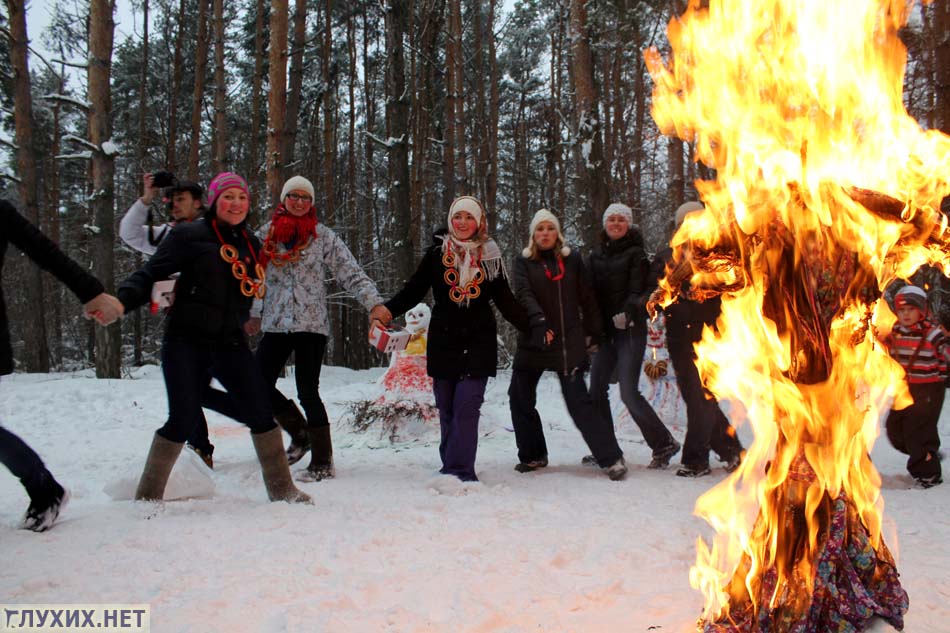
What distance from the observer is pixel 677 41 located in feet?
8.33

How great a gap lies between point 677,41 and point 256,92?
618 inches

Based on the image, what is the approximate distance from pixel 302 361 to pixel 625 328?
8.62 feet

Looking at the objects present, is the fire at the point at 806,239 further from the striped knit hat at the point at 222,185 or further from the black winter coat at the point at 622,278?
the black winter coat at the point at 622,278

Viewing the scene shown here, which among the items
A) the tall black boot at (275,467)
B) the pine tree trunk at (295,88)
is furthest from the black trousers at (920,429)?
the pine tree trunk at (295,88)

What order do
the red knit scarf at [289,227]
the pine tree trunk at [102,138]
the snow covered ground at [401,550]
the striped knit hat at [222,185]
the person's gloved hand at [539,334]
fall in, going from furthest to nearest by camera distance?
the pine tree trunk at [102,138], the person's gloved hand at [539,334], the red knit scarf at [289,227], the striped knit hat at [222,185], the snow covered ground at [401,550]

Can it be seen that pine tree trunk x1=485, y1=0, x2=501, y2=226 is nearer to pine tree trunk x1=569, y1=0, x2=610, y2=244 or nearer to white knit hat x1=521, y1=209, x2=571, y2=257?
pine tree trunk x1=569, y1=0, x2=610, y2=244

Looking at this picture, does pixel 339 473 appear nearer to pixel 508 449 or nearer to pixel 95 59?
pixel 508 449

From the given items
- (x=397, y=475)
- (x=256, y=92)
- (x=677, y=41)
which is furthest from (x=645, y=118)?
(x=677, y=41)

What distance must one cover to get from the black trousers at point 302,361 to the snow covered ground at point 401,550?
0.56m

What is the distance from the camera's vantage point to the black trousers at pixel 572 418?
17.9 feet

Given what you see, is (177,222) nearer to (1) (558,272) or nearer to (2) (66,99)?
(1) (558,272)

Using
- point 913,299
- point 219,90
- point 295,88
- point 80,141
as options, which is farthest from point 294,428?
point 219,90

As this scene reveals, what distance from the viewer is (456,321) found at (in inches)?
203

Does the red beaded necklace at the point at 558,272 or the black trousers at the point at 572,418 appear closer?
the black trousers at the point at 572,418
